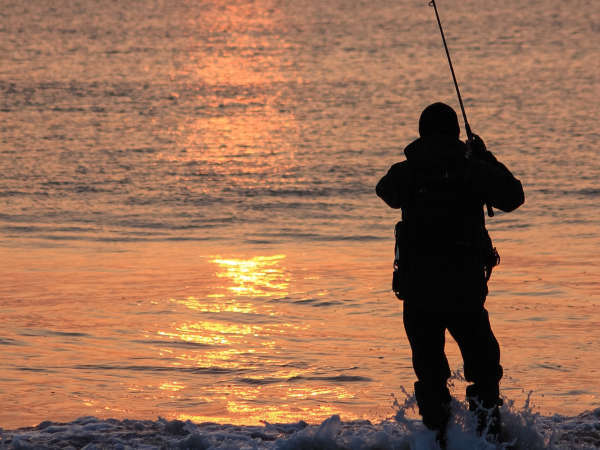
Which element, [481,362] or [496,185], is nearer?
[496,185]

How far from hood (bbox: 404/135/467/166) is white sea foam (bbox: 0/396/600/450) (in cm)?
111

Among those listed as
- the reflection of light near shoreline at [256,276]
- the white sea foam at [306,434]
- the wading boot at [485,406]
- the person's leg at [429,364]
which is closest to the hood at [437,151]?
the person's leg at [429,364]

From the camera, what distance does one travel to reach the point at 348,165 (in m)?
16.7

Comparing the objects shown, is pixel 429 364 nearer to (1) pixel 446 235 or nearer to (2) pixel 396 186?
(1) pixel 446 235

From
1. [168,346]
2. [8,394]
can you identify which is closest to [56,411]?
[8,394]

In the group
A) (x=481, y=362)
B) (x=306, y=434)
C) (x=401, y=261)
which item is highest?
(x=401, y=261)

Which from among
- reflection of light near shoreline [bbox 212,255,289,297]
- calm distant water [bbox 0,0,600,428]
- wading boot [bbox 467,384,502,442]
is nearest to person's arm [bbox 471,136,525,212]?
wading boot [bbox 467,384,502,442]

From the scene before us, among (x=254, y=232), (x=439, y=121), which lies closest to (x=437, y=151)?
(x=439, y=121)

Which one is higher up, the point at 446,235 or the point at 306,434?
the point at 446,235

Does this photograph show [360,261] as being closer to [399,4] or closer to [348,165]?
[348,165]

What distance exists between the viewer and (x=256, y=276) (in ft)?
33.7

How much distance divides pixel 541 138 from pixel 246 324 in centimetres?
1148

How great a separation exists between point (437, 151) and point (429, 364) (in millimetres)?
934

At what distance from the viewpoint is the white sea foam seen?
5.49 meters
